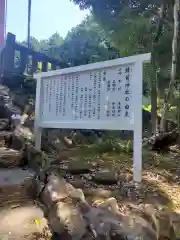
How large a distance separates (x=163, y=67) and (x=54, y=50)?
13.7m

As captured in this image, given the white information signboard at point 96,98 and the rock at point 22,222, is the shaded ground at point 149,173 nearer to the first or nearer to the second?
the white information signboard at point 96,98

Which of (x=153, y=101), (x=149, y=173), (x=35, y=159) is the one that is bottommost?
(x=149, y=173)

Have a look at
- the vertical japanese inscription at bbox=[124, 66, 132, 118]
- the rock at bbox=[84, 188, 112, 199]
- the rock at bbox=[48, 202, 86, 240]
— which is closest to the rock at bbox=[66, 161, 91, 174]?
the rock at bbox=[84, 188, 112, 199]

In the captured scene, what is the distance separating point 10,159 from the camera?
3607mm

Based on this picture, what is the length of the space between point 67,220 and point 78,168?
1735mm

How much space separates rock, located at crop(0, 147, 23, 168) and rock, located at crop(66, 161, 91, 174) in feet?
2.32

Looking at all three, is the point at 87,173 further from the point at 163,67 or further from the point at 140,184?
the point at 163,67

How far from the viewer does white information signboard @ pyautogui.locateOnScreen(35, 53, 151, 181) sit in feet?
10.6

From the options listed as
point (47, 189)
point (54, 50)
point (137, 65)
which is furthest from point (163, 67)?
point (54, 50)

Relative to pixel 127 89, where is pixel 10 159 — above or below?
below

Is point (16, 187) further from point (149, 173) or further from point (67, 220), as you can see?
point (149, 173)

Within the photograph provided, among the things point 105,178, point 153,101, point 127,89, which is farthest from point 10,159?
point 153,101

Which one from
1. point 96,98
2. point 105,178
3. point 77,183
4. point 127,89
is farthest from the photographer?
point 96,98

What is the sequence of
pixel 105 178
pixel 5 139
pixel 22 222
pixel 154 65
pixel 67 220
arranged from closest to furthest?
pixel 67 220 → pixel 22 222 → pixel 105 178 → pixel 5 139 → pixel 154 65
